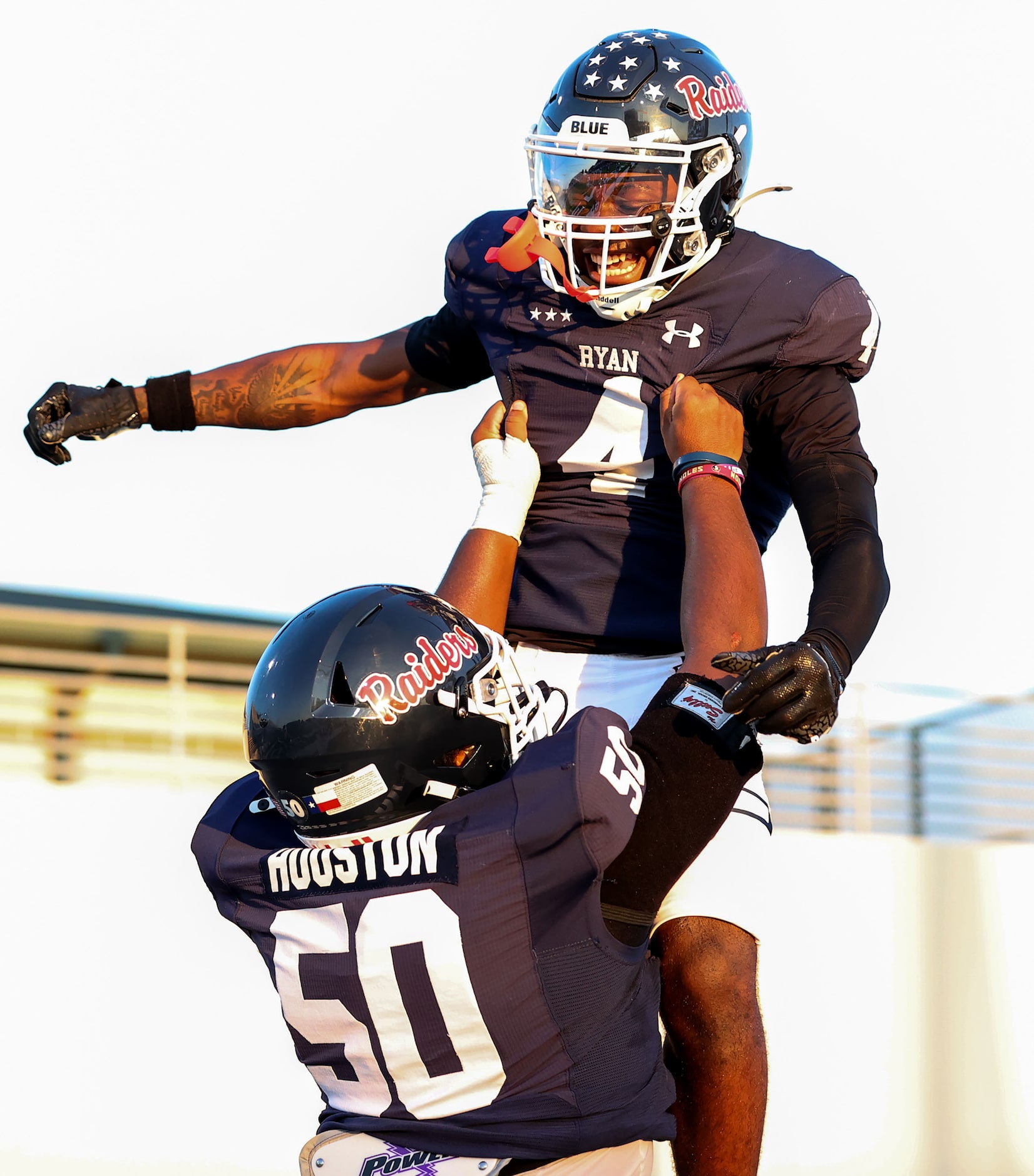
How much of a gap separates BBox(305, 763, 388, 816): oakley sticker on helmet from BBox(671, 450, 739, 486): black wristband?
880 mm

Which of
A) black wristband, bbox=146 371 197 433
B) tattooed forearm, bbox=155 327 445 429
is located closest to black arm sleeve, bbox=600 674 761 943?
tattooed forearm, bbox=155 327 445 429

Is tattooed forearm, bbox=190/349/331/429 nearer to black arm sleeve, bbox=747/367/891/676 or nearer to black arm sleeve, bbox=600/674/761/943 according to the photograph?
black arm sleeve, bbox=747/367/891/676

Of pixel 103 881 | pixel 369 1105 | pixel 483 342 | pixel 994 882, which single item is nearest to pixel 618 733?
pixel 369 1105

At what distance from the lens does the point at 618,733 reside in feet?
7.25

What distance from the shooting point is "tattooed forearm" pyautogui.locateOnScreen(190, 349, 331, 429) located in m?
3.58

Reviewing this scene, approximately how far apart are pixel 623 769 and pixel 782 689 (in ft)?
0.85

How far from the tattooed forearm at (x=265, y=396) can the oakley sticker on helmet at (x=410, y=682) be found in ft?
4.66

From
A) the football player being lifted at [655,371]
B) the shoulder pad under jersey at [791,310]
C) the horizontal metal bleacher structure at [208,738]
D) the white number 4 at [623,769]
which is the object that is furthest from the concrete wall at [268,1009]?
the white number 4 at [623,769]

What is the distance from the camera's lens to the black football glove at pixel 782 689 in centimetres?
220

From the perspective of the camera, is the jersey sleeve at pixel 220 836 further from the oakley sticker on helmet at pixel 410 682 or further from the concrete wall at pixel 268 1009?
the concrete wall at pixel 268 1009

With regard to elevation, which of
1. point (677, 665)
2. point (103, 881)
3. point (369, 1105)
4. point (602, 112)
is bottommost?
point (103, 881)

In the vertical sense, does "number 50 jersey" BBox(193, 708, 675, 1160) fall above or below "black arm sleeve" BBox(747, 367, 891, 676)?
below

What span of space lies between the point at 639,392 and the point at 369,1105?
4.62 feet

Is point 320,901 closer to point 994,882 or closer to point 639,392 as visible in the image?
point 639,392
